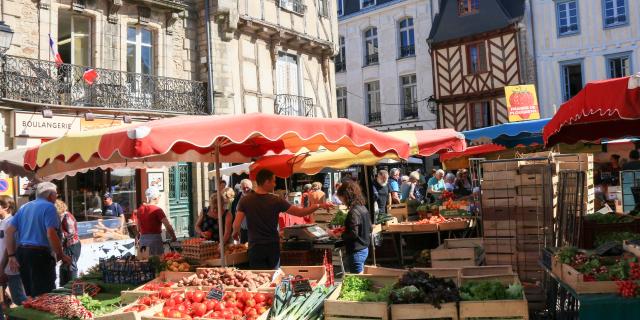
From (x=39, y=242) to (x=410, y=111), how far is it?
76.5ft

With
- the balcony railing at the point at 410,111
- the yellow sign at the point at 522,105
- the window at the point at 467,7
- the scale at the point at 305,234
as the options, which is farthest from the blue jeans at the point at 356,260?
the balcony railing at the point at 410,111

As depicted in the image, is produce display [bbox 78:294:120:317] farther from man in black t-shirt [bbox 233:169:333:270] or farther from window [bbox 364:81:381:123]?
window [bbox 364:81:381:123]

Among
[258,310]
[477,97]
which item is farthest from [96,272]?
[477,97]

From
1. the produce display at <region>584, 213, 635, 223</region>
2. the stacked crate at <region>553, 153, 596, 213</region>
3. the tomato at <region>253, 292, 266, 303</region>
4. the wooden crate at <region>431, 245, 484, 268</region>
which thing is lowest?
the wooden crate at <region>431, 245, 484, 268</region>

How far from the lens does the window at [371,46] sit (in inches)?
1136

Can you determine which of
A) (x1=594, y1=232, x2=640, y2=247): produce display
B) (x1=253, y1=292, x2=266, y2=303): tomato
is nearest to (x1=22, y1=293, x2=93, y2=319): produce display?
(x1=253, y1=292, x2=266, y2=303): tomato

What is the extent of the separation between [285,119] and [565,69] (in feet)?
71.2

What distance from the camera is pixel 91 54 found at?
13.8 meters

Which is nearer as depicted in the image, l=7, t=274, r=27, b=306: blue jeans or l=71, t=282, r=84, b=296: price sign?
l=71, t=282, r=84, b=296: price sign

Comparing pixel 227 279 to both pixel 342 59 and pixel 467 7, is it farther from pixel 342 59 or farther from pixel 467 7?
pixel 342 59

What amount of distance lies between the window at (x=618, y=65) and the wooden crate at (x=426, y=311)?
70.7ft

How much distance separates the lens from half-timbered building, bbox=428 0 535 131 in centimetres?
2375

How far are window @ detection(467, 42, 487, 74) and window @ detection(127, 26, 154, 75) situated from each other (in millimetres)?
15546

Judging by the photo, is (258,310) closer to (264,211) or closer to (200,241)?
(264,211)
